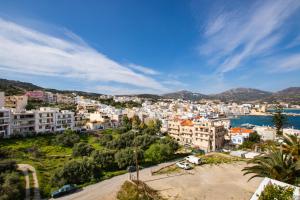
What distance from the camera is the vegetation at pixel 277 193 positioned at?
1309 cm

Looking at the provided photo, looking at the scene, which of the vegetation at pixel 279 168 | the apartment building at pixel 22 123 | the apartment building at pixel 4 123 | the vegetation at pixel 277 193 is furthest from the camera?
the apartment building at pixel 22 123

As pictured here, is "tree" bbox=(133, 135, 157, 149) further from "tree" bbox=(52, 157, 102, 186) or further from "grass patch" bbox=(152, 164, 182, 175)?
"tree" bbox=(52, 157, 102, 186)

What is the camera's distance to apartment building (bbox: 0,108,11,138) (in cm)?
5838

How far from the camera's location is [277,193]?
44.0 feet

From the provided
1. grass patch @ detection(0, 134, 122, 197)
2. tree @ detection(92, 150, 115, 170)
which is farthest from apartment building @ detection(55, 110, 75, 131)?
tree @ detection(92, 150, 115, 170)

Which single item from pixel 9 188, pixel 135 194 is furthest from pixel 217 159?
pixel 9 188

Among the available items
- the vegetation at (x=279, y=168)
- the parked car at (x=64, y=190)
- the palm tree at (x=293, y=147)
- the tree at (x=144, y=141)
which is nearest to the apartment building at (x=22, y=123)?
the tree at (x=144, y=141)

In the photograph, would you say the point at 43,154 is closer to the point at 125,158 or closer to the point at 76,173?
the point at 76,173

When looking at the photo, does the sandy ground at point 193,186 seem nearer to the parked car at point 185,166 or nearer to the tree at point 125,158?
the parked car at point 185,166

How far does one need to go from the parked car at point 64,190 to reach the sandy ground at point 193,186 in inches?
38.2

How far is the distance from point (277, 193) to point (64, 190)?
81.1 feet

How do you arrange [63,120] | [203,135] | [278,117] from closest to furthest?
[278,117] < [203,135] < [63,120]

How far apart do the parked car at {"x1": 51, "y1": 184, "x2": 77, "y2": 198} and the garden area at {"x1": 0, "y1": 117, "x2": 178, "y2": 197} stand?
57.4 inches

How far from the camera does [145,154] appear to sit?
43000 mm
